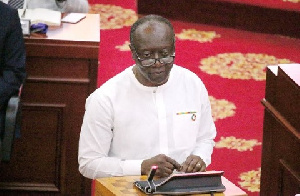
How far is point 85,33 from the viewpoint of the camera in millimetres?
4469

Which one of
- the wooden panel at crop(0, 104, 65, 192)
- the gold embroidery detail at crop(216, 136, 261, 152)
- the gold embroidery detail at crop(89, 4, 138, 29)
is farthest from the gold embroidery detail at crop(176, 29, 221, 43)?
the wooden panel at crop(0, 104, 65, 192)

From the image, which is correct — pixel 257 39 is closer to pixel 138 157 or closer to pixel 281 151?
pixel 281 151

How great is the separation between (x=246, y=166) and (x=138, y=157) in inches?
83.6

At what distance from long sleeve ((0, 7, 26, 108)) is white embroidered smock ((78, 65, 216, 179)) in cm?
94

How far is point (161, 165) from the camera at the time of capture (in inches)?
113

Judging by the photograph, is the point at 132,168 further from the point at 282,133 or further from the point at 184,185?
the point at 282,133

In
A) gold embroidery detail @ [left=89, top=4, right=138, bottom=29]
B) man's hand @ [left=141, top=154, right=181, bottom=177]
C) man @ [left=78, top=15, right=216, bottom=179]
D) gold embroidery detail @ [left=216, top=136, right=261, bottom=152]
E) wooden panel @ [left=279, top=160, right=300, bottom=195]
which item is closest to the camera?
man's hand @ [left=141, top=154, right=181, bottom=177]

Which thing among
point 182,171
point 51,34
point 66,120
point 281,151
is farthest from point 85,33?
point 182,171

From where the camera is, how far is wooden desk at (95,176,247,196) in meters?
2.62

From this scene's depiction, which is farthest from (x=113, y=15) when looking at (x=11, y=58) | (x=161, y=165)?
(x=161, y=165)

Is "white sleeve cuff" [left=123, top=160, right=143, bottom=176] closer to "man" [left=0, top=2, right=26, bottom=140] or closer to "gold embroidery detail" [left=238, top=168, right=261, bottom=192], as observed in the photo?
"man" [left=0, top=2, right=26, bottom=140]

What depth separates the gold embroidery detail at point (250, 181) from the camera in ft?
15.9

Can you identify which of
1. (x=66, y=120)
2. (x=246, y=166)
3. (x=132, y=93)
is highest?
(x=132, y=93)

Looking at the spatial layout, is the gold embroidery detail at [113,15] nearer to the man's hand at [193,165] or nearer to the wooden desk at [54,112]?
the wooden desk at [54,112]
